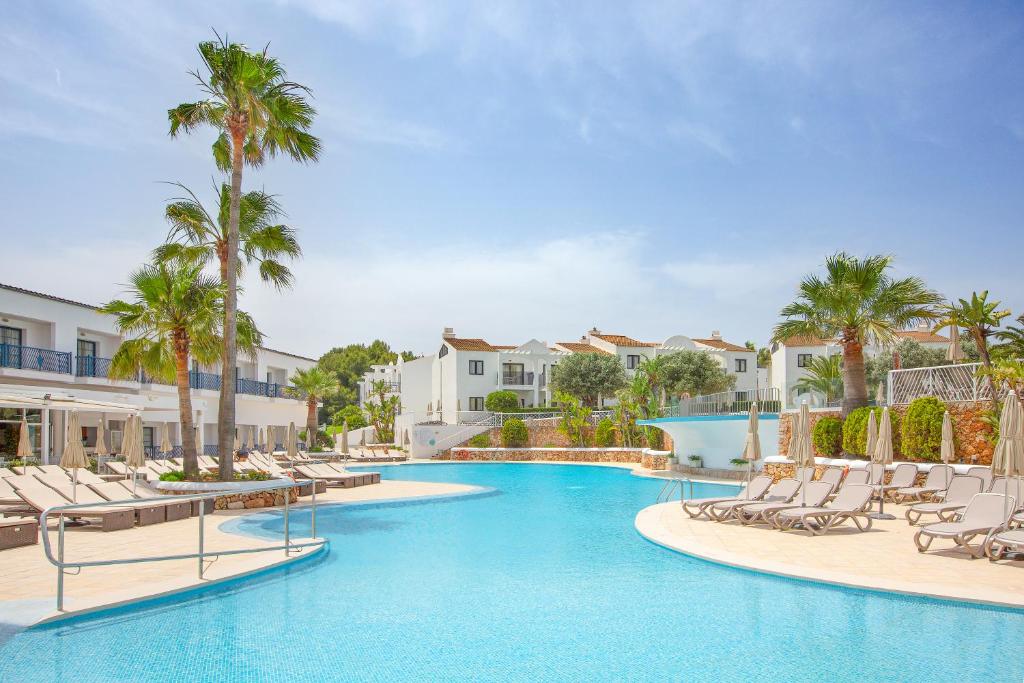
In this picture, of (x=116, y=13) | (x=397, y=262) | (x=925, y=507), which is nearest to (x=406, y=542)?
(x=925, y=507)

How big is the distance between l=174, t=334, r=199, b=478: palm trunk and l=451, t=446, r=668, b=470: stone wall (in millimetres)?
18750

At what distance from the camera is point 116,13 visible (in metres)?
14.7

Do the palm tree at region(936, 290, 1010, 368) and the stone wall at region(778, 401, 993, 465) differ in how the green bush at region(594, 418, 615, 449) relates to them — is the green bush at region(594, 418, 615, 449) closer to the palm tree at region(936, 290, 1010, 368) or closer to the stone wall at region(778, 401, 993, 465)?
the palm tree at region(936, 290, 1010, 368)

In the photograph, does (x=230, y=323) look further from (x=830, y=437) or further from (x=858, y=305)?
(x=858, y=305)

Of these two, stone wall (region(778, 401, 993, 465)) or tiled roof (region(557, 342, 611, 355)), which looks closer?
stone wall (region(778, 401, 993, 465))

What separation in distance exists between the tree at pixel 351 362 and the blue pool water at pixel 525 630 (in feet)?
200

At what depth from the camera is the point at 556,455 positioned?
3791 cm

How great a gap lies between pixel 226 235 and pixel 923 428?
→ 16.8m

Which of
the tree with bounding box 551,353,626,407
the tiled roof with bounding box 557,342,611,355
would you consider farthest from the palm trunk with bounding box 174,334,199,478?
the tiled roof with bounding box 557,342,611,355

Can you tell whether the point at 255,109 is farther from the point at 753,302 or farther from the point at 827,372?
the point at 827,372

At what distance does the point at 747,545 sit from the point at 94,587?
882 cm

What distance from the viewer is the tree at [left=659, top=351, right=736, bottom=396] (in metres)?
50.8

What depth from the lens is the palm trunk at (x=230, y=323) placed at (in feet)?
51.8

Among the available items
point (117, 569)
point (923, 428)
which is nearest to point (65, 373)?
point (117, 569)
